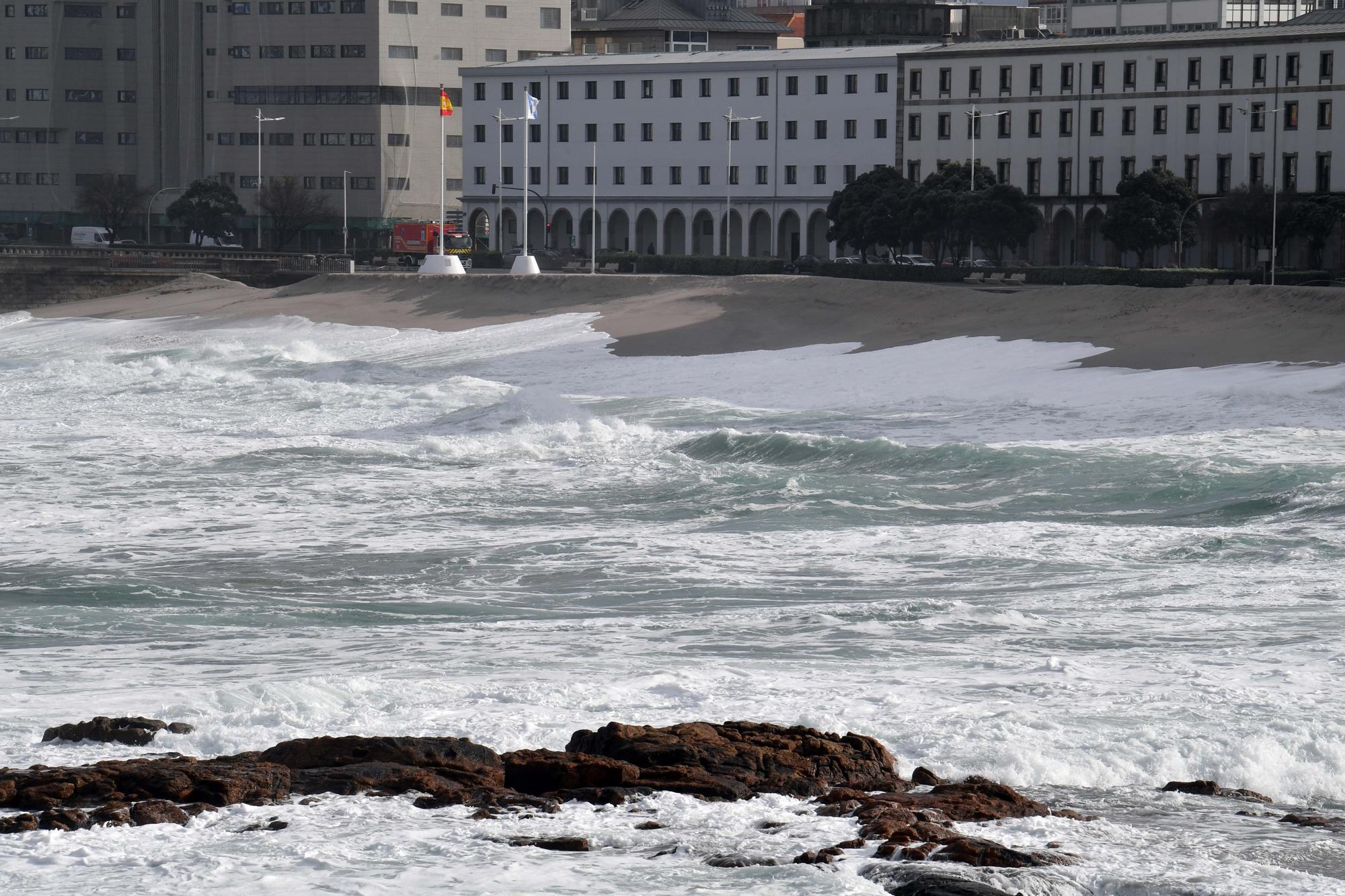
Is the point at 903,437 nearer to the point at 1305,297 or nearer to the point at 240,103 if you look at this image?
the point at 1305,297

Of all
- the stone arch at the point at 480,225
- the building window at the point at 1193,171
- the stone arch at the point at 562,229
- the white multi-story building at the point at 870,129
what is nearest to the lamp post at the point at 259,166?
the white multi-story building at the point at 870,129

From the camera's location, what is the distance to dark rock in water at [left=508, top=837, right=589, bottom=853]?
10.7 m

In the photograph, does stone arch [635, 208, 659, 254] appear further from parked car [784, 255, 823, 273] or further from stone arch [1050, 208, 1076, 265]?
parked car [784, 255, 823, 273]

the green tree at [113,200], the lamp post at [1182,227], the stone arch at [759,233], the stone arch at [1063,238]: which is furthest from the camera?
the green tree at [113,200]

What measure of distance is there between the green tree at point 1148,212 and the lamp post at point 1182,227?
13 cm

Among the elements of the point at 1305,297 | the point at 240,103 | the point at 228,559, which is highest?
the point at 240,103

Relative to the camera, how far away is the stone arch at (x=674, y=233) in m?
108

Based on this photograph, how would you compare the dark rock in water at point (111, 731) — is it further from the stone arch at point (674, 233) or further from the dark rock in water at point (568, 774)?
the stone arch at point (674, 233)

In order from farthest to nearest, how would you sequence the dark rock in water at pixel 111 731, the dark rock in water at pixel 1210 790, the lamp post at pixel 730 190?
the lamp post at pixel 730 190, the dark rock in water at pixel 111 731, the dark rock in water at pixel 1210 790

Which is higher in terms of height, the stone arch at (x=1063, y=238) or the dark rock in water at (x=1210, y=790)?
the stone arch at (x=1063, y=238)

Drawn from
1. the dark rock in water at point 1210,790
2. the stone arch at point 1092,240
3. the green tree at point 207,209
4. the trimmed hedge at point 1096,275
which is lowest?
the dark rock in water at point 1210,790

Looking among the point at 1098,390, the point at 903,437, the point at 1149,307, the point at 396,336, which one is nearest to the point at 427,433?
the point at 903,437

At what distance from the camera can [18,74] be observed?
135 m

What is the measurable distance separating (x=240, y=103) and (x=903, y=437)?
103625mm
